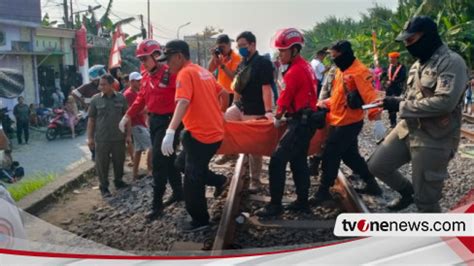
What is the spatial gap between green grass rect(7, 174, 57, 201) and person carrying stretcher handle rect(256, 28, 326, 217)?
5.76ft

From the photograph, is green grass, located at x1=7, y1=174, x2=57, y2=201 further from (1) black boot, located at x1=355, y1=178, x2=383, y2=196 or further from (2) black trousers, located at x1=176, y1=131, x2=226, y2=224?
(1) black boot, located at x1=355, y1=178, x2=383, y2=196

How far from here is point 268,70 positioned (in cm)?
428

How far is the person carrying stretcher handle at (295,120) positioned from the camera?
346cm

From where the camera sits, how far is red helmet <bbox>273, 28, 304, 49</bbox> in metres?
3.09

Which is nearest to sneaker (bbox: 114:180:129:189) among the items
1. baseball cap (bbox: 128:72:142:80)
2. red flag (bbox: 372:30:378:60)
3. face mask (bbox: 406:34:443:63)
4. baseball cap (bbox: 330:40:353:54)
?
baseball cap (bbox: 128:72:142:80)

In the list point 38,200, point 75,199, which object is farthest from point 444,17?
point 75,199

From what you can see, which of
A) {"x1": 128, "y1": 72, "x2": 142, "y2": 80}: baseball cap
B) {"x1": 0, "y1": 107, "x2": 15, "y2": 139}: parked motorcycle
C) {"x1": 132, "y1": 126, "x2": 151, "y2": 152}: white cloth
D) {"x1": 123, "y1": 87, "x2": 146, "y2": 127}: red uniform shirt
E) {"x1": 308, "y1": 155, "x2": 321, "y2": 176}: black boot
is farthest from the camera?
{"x1": 132, "y1": 126, "x2": 151, "y2": 152}: white cloth

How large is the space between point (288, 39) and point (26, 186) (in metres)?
1.93

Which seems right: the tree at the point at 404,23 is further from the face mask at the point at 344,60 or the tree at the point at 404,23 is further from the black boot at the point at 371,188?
the black boot at the point at 371,188

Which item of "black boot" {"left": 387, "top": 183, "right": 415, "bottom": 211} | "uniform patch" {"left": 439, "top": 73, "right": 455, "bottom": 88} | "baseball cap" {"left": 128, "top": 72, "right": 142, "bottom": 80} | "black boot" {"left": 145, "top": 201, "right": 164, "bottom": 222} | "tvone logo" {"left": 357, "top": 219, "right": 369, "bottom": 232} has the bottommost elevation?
"black boot" {"left": 145, "top": 201, "right": 164, "bottom": 222}

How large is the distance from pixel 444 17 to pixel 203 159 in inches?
75.2

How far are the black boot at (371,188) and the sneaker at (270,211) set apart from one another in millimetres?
905

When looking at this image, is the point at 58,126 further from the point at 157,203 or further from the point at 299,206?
the point at 299,206

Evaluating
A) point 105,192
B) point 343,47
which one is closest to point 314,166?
point 343,47
